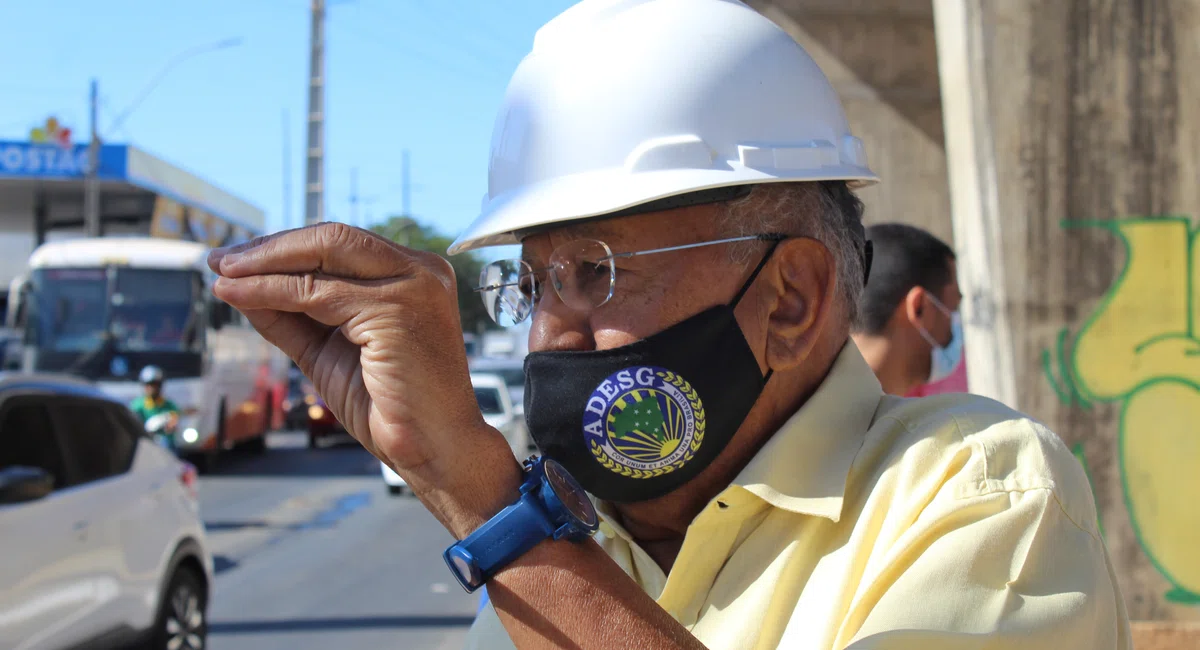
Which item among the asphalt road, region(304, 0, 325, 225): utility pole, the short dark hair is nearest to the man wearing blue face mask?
the short dark hair

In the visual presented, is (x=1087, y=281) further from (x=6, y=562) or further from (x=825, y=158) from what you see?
(x=6, y=562)

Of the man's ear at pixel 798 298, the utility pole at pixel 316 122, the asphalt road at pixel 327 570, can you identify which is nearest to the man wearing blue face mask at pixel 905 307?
the man's ear at pixel 798 298

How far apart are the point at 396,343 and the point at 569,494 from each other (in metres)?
0.27

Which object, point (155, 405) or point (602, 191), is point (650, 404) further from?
point (155, 405)

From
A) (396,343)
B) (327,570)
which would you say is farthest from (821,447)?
(327,570)

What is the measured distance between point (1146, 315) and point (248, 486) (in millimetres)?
14476

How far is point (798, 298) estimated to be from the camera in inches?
71.0

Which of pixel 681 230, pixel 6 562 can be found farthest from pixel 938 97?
pixel 681 230

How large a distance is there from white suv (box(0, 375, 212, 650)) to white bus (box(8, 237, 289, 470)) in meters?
10.7

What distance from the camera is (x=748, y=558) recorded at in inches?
61.3

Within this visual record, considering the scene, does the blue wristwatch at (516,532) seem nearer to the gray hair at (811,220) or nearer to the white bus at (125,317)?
the gray hair at (811,220)

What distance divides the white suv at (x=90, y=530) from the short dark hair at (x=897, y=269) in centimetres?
394

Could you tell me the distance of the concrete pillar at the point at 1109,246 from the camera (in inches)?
181

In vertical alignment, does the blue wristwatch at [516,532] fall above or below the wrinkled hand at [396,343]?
below
